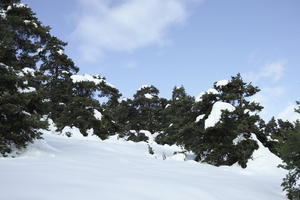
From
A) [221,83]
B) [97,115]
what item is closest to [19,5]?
[97,115]

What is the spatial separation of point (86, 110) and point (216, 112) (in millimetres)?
12420

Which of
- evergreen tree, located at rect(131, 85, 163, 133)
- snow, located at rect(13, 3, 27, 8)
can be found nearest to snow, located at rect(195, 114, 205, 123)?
snow, located at rect(13, 3, 27, 8)

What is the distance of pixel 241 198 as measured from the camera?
20.3ft

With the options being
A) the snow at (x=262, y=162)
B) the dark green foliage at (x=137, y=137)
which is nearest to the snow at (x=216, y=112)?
the snow at (x=262, y=162)

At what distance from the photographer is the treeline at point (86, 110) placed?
838 centimetres

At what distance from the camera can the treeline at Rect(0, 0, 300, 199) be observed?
8383 millimetres

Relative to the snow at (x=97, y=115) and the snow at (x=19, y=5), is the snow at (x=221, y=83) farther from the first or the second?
the snow at (x=19, y=5)

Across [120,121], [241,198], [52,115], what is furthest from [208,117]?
[120,121]

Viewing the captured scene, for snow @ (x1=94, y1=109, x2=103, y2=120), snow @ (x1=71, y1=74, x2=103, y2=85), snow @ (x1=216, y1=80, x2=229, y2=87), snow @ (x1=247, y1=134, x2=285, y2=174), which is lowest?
snow @ (x1=247, y1=134, x2=285, y2=174)

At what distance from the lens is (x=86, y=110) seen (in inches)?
933

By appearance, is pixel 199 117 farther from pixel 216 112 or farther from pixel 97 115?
pixel 97 115

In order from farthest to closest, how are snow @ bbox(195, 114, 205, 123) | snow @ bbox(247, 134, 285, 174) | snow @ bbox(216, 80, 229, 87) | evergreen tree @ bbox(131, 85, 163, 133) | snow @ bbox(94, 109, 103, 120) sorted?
evergreen tree @ bbox(131, 85, 163, 133)
snow @ bbox(94, 109, 103, 120)
snow @ bbox(216, 80, 229, 87)
snow @ bbox(195, 114, 205, 123)
snow @ bbox(247, 134, 285, 174)

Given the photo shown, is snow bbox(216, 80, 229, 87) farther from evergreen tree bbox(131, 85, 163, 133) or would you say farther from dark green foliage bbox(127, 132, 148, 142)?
evergreen tree bbox(131, 85, 163, 133)

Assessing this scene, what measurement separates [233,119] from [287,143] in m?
7.41
